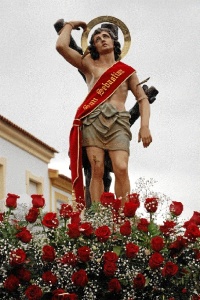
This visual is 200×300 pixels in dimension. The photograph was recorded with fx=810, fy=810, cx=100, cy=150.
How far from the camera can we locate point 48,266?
621 centimetres

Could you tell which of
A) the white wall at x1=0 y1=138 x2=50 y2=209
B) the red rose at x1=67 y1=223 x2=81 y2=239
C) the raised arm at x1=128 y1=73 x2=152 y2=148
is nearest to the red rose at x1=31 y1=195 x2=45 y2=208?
the red rose at x1=67 y1=223 x2=81 y2=239

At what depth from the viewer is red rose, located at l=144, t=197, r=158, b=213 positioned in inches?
253

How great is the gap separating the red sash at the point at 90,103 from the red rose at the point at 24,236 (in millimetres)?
1584

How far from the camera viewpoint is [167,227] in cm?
627

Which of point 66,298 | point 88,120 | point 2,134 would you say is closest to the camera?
point 66,298

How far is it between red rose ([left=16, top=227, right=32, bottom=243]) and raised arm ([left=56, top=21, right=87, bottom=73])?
2.53m

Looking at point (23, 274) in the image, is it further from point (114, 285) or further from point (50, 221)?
point (114, 285)

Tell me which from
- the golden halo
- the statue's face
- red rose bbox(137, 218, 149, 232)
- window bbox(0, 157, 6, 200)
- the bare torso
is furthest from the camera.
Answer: window bbox(0, 157, 6, 200)

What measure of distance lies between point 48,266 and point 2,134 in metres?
16.6

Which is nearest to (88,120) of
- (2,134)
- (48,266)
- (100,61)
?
(100,61)

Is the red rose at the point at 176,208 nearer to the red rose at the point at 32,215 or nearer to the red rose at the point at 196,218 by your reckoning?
the red rose at the point at 196,218

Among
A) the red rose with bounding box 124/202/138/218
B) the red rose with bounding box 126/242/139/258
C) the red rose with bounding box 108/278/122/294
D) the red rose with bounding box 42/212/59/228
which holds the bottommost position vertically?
the red rose with bounding box 108/278/122/294

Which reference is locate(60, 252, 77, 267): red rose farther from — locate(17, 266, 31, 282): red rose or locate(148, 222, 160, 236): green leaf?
locate(148, 222, 160, 236): green leaf

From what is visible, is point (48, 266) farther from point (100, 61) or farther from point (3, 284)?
point (100, 61)
